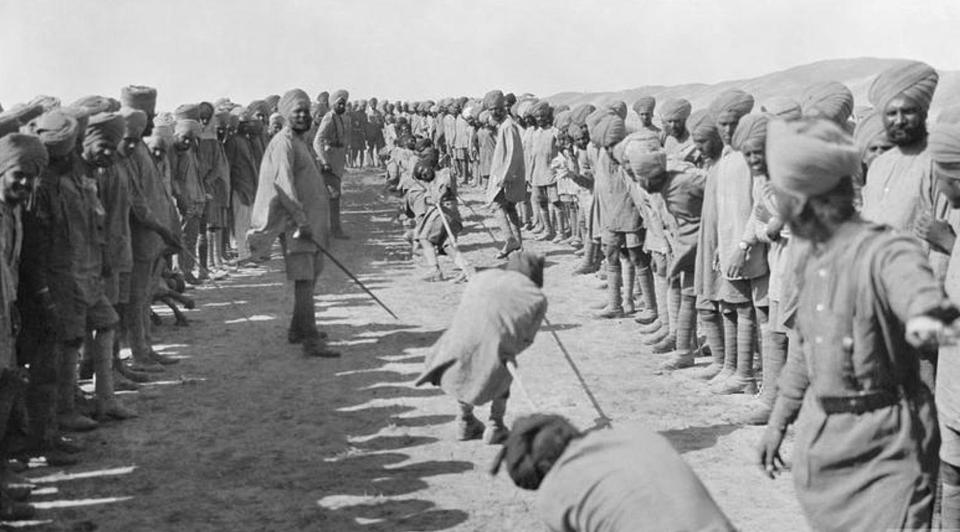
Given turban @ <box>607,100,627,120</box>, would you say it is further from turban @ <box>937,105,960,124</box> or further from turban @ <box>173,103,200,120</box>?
turban @ <box>937,105,960,124</box>

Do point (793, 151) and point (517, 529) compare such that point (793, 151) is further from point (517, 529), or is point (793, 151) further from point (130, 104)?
point (130, 104)

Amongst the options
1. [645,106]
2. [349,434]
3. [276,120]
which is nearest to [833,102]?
[349,434]

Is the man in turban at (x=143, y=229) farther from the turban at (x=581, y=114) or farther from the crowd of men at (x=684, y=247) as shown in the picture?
the turban at (x=581, y=114)

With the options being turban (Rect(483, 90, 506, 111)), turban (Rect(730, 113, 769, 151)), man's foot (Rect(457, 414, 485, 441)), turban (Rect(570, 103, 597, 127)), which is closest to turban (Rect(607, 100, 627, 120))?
turban (Rect(570, 103, 597, 127))

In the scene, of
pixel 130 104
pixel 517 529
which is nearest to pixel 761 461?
pixel 517 529

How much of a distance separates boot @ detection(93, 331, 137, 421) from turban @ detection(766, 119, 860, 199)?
18.3 feet

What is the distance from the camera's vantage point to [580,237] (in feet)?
53.7

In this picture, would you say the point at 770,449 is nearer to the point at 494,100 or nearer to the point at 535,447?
the point at 535,447

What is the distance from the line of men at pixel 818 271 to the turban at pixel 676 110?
2 centimetres

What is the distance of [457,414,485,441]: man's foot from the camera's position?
23.9 ft

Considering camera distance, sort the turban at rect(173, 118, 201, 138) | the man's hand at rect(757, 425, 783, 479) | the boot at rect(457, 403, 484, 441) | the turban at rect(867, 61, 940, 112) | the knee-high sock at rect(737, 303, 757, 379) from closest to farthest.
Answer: the man's hand at rect(757, 425, 783, 479), the turban at rect(867, 61, 940, 112), the boot at rect(457, 403, 484, 441), the knee-high sock at rect(737, 303, 757, 379), the turban at rect(173, 118, 201, 138)

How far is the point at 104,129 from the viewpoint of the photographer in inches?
302

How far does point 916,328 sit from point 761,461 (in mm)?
1064

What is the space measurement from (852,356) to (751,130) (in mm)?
3604
